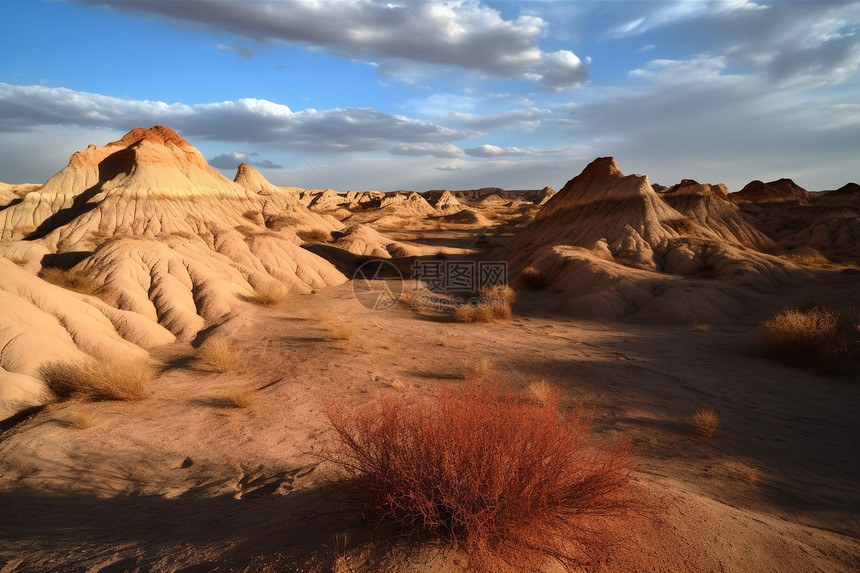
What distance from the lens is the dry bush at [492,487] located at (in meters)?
2.93

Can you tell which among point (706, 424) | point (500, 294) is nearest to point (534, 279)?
point (500, 294)

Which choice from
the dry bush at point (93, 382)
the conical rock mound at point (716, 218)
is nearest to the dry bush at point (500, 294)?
the dry bush at point (93, 382)

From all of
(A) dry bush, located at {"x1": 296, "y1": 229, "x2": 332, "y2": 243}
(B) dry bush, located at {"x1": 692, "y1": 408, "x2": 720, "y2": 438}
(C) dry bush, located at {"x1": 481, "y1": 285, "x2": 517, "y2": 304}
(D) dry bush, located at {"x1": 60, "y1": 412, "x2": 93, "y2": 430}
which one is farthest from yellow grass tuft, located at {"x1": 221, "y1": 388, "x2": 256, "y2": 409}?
(A) dry bush, located at {"x1": 296, "y1": 229, "x2": 332, "y2": 243}

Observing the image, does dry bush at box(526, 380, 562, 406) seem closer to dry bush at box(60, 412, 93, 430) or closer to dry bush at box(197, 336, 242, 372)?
dry bush at box(197, 336, 242, 372)

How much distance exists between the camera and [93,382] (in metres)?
7.92

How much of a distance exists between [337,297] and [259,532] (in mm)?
15752

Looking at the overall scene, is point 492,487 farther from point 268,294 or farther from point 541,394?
point 268,294

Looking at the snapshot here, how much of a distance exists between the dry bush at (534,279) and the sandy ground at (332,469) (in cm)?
760

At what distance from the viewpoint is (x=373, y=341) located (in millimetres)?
12016

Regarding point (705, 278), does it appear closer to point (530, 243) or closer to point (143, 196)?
Result: point (530, 243)

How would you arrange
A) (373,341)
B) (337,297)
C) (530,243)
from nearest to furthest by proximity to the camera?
(373,341)
(337,297)
(530,243)

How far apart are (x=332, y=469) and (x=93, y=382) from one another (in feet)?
18.7

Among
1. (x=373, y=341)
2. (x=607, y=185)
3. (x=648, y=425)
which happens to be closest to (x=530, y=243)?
(x=607, y=185)

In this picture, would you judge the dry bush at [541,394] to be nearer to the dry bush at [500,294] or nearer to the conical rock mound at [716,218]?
the dry bush at [500,294]
